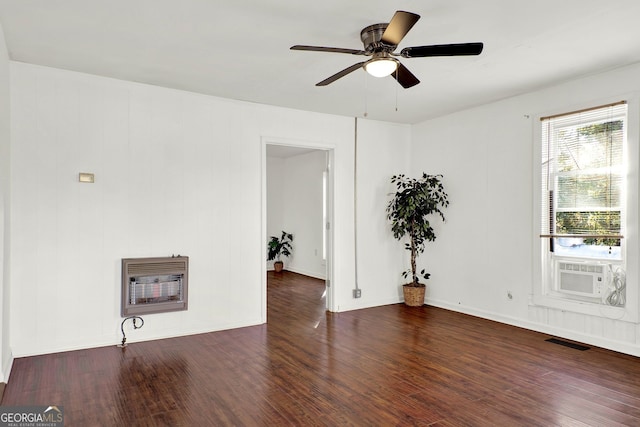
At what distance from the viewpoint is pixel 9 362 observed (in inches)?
131

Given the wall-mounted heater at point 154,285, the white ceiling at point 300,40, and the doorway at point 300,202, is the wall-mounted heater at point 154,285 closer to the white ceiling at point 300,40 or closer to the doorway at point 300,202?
the white ceiling at point 300,40

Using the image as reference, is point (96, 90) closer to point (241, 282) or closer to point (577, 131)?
point (241, 282)

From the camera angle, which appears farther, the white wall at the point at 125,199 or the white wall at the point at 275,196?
the white wall at the point at 275,196

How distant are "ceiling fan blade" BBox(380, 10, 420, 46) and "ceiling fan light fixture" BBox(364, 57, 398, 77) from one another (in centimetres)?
15

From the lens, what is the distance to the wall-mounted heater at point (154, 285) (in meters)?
4.00

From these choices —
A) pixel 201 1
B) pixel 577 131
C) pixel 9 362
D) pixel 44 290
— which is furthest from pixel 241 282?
pixel 577 131

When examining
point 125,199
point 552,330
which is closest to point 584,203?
point 552,330

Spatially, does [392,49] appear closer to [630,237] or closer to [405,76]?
[405,76]

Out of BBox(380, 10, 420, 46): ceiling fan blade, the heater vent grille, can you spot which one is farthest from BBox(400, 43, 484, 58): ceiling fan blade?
the heater vent grille

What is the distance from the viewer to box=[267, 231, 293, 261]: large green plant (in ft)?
29.4

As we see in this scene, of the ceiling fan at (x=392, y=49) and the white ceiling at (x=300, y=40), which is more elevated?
the white ceiling at (x=300, y=40)

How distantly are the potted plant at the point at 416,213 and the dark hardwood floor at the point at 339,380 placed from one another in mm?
1209

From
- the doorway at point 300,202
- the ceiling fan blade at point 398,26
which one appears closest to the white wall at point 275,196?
the doorway at point 300,202

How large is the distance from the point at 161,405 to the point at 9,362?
4.97 ft
